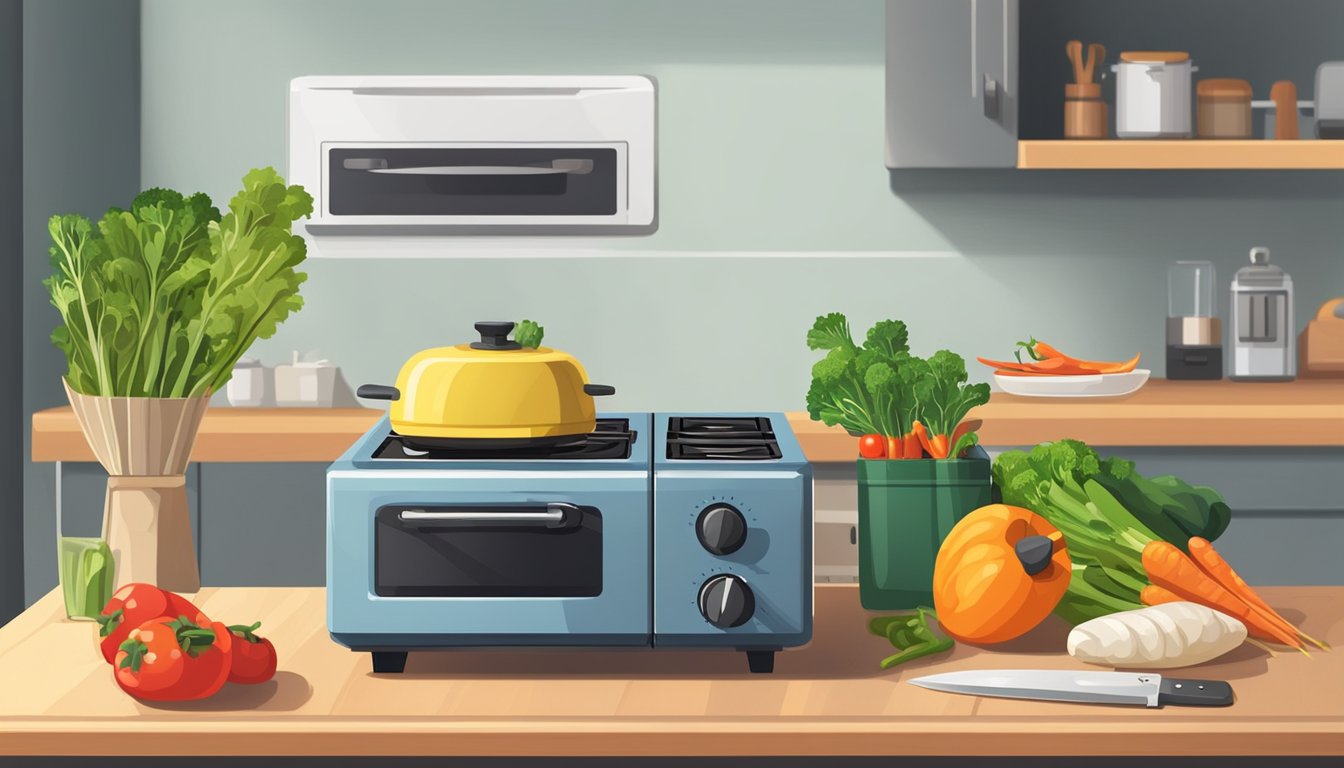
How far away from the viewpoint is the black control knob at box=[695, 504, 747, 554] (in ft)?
3.96

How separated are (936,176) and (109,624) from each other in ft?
8.51

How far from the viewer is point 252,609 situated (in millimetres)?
1507

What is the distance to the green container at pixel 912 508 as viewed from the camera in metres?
1.39

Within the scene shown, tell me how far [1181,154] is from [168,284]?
7.92 feet

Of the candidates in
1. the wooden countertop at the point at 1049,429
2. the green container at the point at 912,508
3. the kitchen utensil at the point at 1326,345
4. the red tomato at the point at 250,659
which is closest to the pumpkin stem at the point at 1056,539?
the green container at the point at 912,508

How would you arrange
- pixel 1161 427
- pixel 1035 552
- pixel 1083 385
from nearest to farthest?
pixel 1035 552 → pixel 1161 427 → pixel 1083 385

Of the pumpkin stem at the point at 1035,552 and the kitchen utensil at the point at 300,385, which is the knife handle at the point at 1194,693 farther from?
the kitchen utensil at the point at 300,385

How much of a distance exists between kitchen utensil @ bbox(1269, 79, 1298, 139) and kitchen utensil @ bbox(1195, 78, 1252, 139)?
7 cm

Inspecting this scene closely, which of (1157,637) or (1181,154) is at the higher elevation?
(1181,154)

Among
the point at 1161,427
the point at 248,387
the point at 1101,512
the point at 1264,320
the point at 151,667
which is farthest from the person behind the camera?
the point at 1264,320

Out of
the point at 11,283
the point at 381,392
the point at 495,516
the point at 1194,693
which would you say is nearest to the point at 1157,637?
A: the point at 1194,693

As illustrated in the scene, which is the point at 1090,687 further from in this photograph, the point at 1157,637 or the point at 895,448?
the point at 895,448

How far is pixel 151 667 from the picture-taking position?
1.13 m

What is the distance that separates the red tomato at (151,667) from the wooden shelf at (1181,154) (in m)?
2.46
